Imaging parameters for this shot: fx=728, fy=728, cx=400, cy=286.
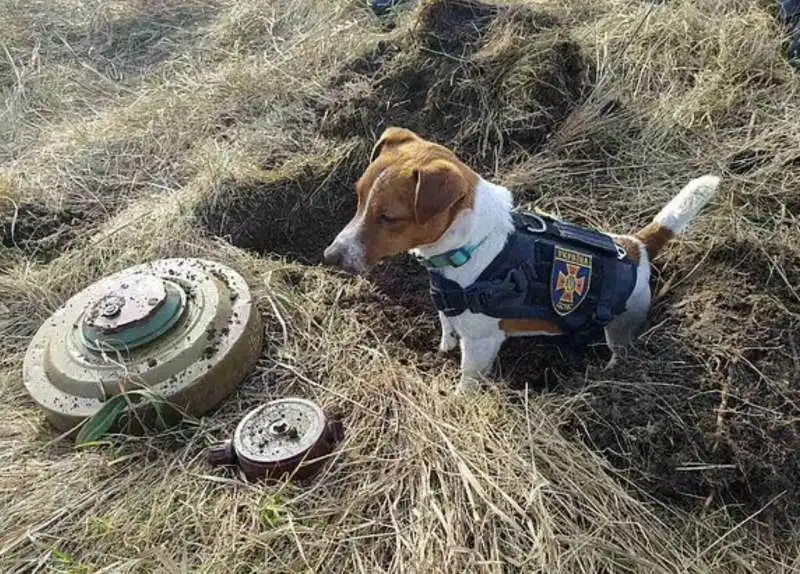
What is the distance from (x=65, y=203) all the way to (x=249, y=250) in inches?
54.4

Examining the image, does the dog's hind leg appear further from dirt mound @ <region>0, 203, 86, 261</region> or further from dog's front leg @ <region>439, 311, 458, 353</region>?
dirt mound @ <region>0, 203, 86, 261</region>

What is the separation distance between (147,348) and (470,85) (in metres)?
2.51

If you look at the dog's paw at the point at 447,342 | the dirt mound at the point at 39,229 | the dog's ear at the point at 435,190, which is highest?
the dog's ear at the point at 435,190

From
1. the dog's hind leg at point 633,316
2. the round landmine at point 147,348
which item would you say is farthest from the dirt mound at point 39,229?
the dog's hind leg at point 633,316

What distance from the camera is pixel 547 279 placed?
9.89 feet

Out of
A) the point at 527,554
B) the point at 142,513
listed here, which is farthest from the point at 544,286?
the point at 142,513

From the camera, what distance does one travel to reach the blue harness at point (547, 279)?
116 inches

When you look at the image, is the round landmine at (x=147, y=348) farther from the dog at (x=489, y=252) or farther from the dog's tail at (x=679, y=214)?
the dog's tail at (x=679, y=214)

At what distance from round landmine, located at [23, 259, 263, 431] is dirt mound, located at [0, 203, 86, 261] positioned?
1.06 metres

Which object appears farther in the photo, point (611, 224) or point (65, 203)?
point (65, 203)

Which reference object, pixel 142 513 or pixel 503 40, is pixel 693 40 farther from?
pixel 142 513

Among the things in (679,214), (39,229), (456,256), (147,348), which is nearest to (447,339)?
(456,256)

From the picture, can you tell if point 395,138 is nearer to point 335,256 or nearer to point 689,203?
point 335,256

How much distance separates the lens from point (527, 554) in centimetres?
235
